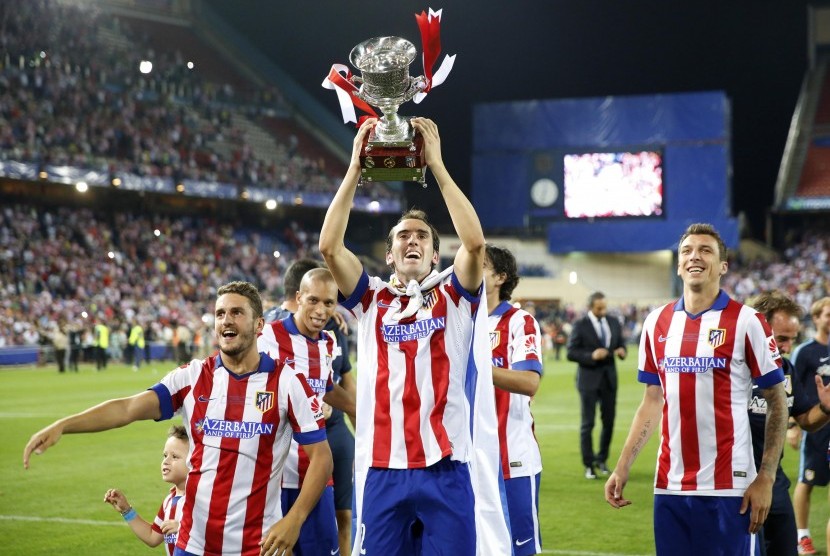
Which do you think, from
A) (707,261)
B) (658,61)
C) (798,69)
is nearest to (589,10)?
(658,61)

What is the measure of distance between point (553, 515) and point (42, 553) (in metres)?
4.60

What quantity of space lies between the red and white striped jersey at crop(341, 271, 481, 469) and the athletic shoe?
484cm

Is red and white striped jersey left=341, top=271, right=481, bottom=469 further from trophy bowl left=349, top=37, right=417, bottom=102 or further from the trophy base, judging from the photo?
trophy bowl left=349, top=37, right=417, bottom=102

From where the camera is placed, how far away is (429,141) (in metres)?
4.34

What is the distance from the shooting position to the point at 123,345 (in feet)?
107

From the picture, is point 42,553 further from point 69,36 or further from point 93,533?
point 69,36

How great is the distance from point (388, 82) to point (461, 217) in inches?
27.7

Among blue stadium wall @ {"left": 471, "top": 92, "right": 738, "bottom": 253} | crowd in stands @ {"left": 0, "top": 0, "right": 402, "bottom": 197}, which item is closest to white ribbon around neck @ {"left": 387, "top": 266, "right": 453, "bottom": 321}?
crowd in stands @ {"left": 0, "top": 0, "right": 402, "bottom": 197}

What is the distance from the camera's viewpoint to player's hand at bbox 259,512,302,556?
412 cm

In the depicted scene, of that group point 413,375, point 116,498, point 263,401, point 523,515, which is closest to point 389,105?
point 413,375

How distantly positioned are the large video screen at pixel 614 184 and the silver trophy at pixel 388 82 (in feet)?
171

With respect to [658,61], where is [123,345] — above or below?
below

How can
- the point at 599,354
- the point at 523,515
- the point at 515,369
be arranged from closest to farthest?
1. the point at 515,369
2. the point at 523,515
3. the point at 599,354

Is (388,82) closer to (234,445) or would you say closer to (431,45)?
(431,45)
